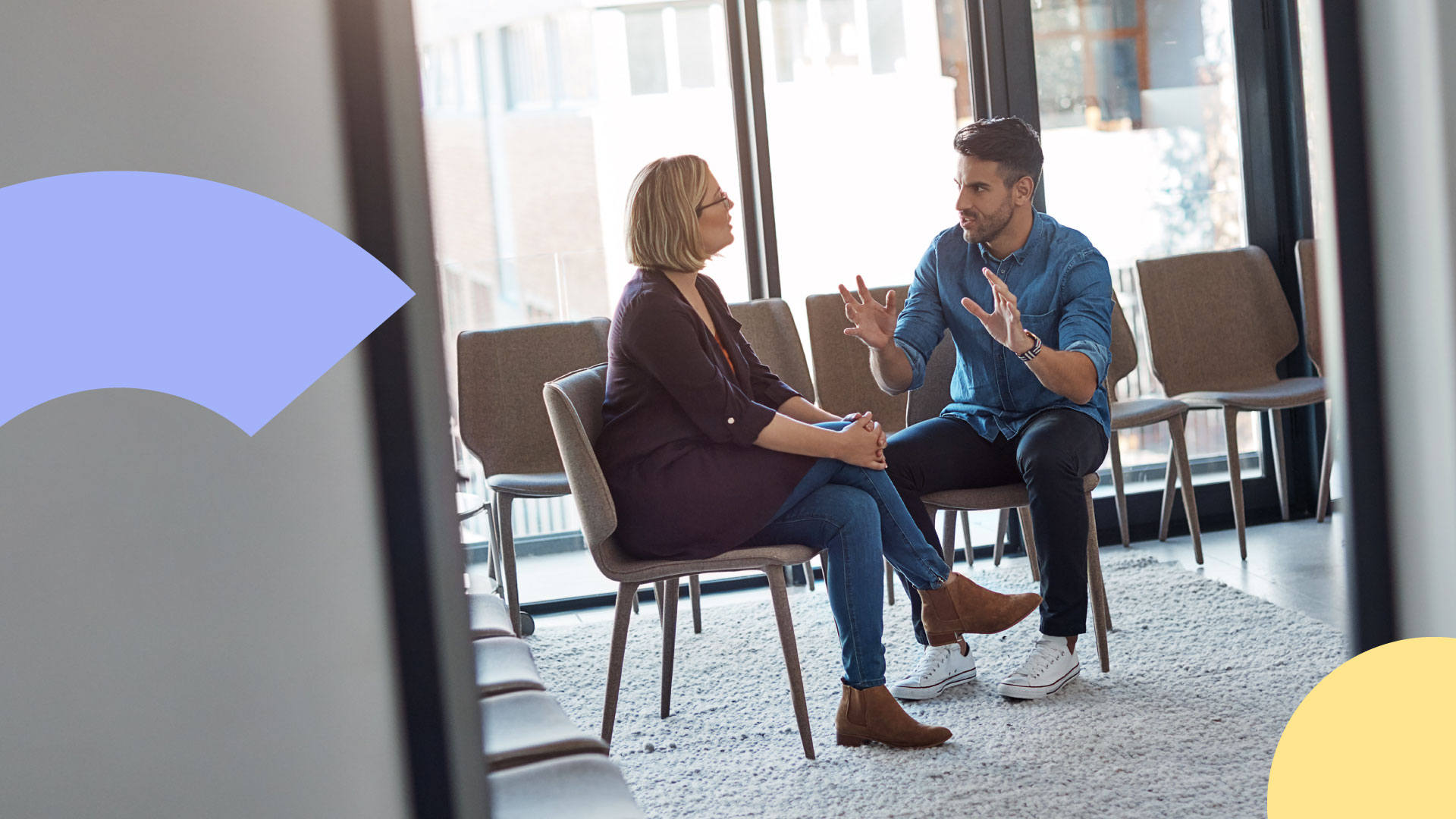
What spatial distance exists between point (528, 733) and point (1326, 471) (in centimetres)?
329

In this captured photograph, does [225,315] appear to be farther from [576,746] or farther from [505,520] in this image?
[505,520]

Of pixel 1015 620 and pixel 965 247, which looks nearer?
pixel 1015 620

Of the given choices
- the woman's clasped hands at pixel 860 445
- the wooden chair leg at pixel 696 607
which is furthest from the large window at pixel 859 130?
the woman's clasped hands at pixel 860 445

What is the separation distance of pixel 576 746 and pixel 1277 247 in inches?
136

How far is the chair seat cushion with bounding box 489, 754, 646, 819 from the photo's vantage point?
3.14 ft

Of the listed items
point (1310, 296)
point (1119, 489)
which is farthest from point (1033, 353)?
point (1310, 296)

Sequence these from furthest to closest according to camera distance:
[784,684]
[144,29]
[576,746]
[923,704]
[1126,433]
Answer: [1126,433], [784,684], [923,704], [576,746], [144,29]

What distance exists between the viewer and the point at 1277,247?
3.78 metres

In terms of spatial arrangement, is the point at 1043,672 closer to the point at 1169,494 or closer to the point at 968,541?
the point at 968,541

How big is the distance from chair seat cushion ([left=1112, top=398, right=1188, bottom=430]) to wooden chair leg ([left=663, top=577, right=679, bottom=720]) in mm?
1468

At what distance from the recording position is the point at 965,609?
2312 mm

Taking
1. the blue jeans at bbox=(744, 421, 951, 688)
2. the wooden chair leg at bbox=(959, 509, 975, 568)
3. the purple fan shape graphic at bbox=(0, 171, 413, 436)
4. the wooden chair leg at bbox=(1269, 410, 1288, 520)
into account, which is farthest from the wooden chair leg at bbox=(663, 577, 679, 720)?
the wooden chair leg at bbox=(1269, 410, 1288, 520)

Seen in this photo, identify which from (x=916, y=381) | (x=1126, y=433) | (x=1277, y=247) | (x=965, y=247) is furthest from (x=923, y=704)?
(x=1277, y=247)

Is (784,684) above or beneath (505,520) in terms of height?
beneath
